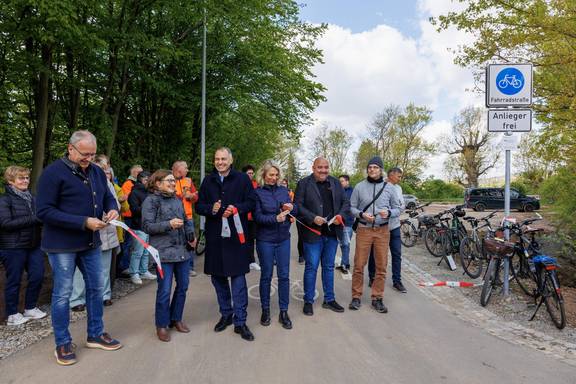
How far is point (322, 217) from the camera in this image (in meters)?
4.91

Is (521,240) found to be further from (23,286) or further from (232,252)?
(23,286)

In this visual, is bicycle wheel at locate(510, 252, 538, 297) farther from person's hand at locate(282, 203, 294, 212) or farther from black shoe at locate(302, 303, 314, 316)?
person's hand at locate(282, 203, 294, 212)

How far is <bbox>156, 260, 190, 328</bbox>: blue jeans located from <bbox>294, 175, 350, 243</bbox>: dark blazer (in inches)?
61.0

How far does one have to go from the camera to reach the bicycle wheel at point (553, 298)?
450 cm

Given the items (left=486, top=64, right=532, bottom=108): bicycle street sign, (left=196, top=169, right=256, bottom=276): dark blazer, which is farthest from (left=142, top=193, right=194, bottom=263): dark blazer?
(left=486, top=64, right=532, bottom=108): bicycle street sign

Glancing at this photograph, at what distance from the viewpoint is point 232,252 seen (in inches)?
166

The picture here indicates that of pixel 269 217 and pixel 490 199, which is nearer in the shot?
pixel 269 217

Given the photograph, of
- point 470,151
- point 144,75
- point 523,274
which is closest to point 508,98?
point 523,274

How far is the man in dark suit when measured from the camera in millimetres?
4961

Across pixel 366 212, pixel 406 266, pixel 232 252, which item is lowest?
pixel 406 266

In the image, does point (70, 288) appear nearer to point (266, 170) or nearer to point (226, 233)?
point (226, 233)

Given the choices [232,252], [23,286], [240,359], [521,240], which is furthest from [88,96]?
[521,240]

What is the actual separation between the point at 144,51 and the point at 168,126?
18.9 ft

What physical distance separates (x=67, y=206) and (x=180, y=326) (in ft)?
5.66
